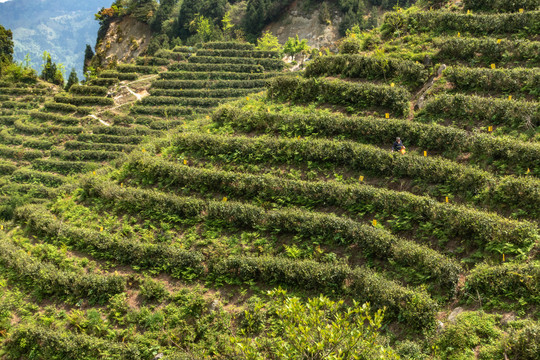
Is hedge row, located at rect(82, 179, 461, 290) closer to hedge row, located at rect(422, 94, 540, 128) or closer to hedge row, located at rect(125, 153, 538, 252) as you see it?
hedge row, located at rect(125, 153, 538, 252)

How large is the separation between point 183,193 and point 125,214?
2.60 meters

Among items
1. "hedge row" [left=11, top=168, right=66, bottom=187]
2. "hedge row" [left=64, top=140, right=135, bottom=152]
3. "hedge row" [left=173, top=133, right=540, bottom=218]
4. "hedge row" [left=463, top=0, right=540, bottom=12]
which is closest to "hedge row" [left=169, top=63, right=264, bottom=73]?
"hedge row" [left=64, top=140, right=135, bottom=152]

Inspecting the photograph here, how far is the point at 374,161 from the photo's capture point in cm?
1497

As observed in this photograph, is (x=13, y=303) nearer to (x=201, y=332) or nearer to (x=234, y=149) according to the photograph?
(x=201, y=332)

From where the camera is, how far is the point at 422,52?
20.3m

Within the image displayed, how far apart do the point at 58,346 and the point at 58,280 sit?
2766mm

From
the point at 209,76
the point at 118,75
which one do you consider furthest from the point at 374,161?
the point at 118,75

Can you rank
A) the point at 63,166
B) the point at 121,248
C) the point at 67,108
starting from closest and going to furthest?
1. the point at 121,248
2. the point at 63,166
3. the point at 67,108

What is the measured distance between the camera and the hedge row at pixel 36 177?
30.9 m

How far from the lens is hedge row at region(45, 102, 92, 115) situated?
37031 mm

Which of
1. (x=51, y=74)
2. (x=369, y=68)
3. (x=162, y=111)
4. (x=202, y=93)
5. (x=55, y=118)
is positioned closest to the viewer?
(x=369, y=68)

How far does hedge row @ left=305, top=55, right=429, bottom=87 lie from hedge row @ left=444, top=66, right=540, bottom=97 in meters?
1.70

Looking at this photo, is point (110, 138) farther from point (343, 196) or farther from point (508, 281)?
point (508, 281)

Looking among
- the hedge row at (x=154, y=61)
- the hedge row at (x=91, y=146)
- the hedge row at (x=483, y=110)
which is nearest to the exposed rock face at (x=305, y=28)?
the hedge row at (x=154, y=61)
